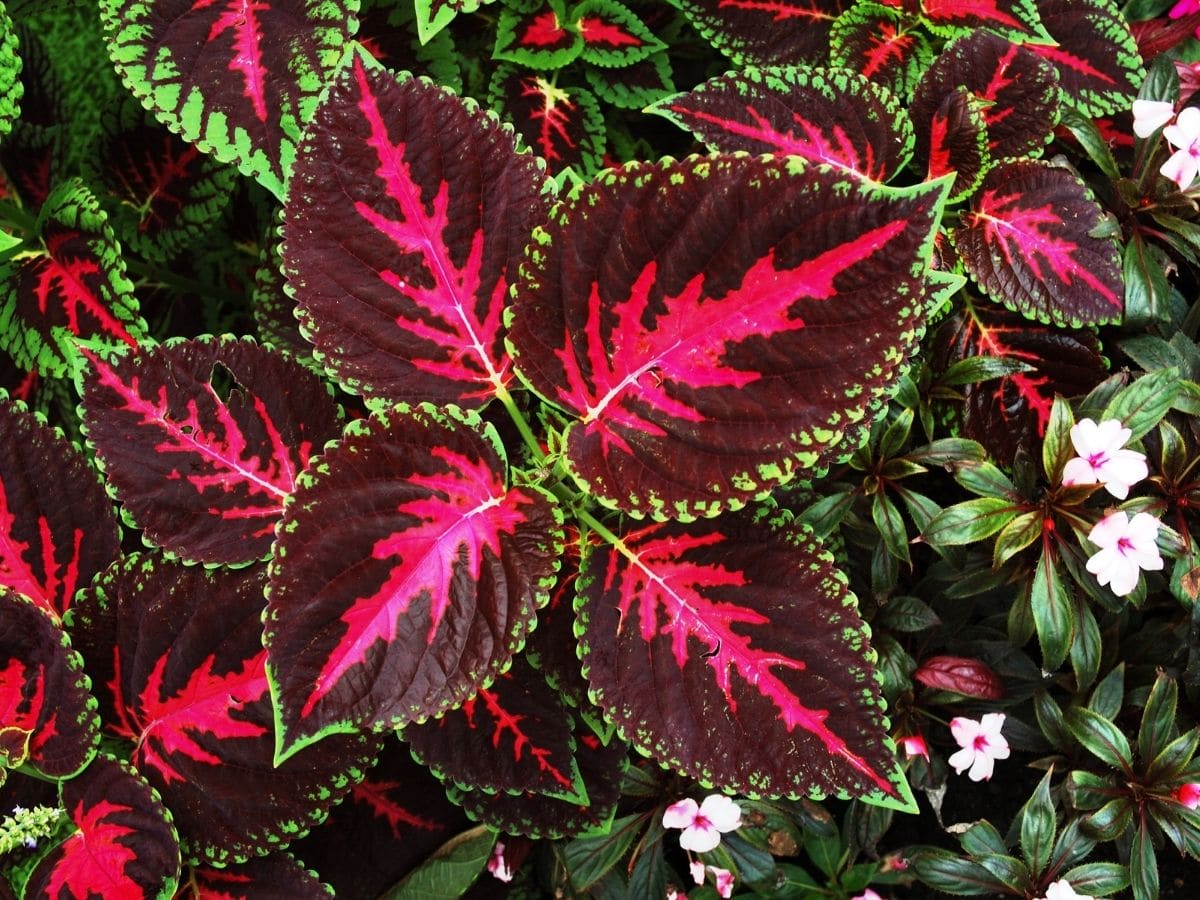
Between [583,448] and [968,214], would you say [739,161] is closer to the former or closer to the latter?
[583,448]

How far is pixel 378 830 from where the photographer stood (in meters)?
1.31

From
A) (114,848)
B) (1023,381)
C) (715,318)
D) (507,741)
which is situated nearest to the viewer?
(715,318)

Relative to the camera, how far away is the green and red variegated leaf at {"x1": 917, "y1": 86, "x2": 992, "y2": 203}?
125cm

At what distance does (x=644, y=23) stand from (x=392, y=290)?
0.84 m

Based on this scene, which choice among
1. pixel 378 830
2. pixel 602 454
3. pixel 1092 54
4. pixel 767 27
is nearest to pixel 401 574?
pixel 602 454

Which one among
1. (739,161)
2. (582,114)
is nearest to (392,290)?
(739,161)

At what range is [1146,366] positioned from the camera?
133 cm

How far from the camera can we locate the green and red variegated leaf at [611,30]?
149 centimetres

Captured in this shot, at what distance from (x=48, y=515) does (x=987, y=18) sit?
1233mm

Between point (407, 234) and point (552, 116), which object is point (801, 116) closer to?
point (552, 116)

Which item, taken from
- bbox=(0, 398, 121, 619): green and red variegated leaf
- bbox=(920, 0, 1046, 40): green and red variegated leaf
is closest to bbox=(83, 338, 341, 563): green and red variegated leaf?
bbox=(0, 398, 121, 619): green and red variegated leaf

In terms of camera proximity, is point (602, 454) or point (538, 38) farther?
point (538, 38)

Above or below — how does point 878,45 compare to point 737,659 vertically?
above

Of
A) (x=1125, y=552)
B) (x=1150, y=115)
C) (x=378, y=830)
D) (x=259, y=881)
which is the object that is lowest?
(x=378, y=830)
